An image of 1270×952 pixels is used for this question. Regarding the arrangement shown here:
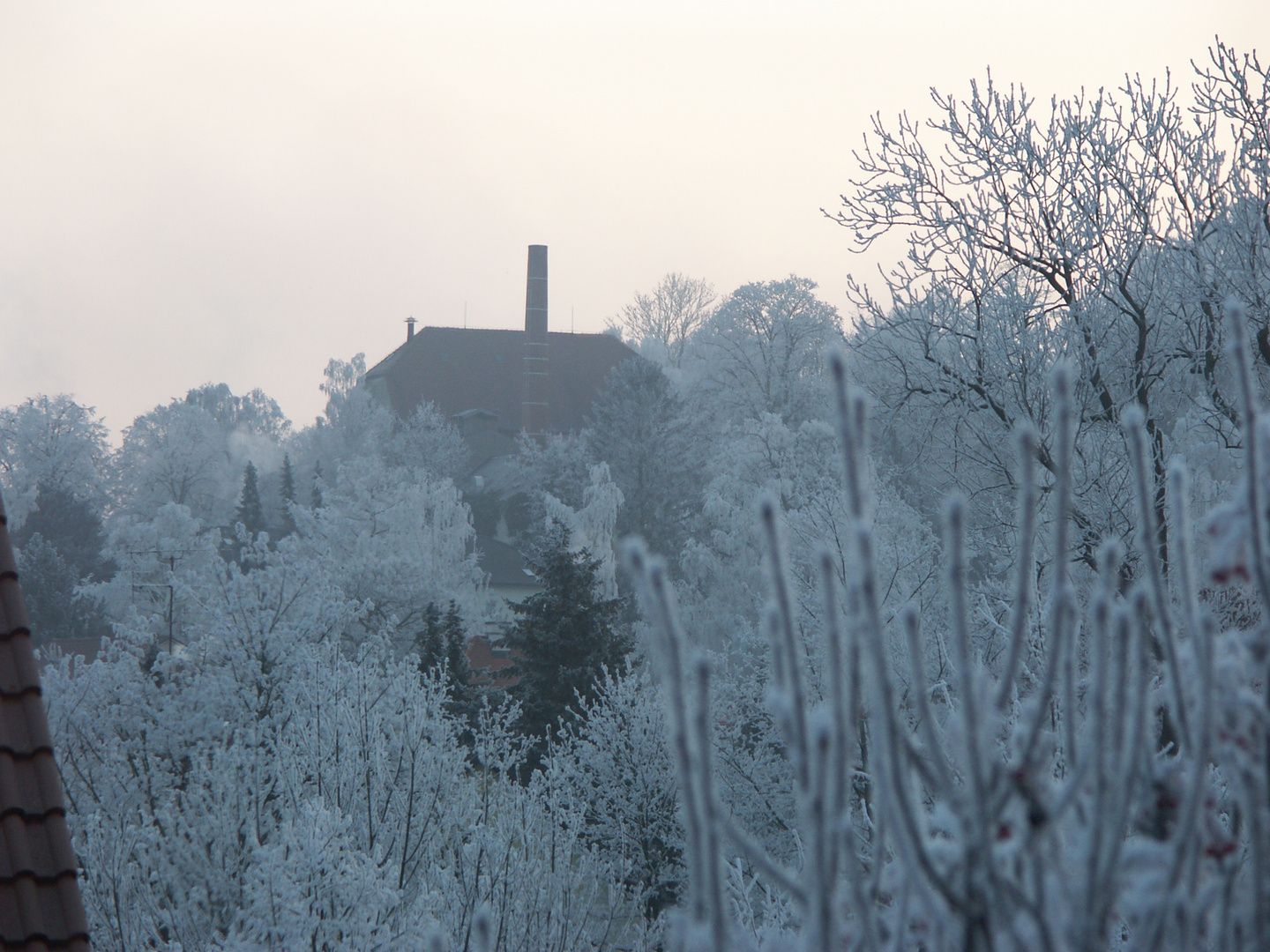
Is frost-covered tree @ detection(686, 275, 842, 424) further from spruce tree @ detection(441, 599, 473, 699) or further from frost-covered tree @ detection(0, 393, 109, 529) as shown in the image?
frost-covered tree @ detection(0, 393, 109, 529)

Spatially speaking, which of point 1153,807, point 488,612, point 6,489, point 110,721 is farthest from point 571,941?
point 6,489

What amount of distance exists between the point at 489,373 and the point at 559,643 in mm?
43356

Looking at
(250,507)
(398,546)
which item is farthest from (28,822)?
(250,507)

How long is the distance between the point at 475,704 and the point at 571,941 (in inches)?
428

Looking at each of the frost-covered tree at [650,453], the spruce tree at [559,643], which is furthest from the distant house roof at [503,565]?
the spruce tree at [559,643]

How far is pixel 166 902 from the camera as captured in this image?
11375mm

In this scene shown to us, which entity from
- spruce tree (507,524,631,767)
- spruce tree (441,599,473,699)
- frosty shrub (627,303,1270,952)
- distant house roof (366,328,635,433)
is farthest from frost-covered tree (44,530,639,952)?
distant house roof (366,328,635,433)

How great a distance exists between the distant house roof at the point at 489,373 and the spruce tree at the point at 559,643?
38.5m

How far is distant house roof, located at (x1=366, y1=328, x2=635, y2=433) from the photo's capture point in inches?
2462

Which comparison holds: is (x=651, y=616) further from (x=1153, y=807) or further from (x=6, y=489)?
(x=6, y=489)

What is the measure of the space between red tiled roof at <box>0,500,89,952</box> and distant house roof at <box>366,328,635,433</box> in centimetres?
5666

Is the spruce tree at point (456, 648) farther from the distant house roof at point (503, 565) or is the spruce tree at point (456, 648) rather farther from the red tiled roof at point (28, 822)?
the red tiled roof at point (28, 822)

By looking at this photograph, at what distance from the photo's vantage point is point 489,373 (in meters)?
64.1

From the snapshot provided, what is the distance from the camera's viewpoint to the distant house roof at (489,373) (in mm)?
62531
